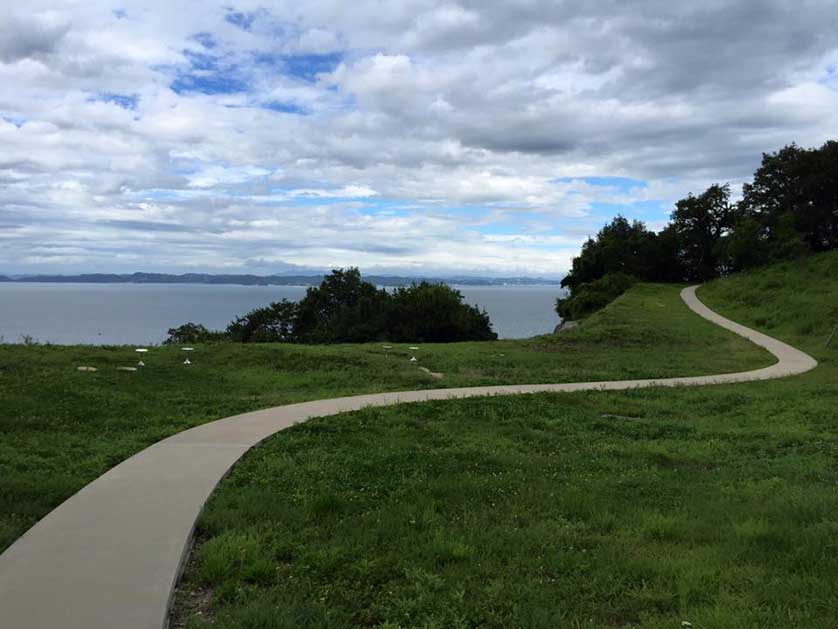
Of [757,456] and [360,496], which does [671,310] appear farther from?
[360,496]

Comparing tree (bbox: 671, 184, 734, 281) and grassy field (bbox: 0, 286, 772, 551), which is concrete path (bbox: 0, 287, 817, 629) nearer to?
grassy field (bbox: 0, 286, 772, 551)

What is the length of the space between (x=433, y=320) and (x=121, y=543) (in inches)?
1598

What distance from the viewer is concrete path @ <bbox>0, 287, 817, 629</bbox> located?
3.76 m

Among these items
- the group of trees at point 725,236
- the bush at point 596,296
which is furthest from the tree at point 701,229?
the bush at point 596,296

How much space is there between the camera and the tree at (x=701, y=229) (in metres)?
62.2

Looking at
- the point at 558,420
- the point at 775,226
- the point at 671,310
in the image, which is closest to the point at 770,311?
the point at 671,310

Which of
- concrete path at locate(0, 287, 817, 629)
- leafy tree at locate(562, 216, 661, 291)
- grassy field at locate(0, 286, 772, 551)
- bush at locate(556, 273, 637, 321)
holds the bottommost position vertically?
concrete path at locate(0, 287, 817, 629)

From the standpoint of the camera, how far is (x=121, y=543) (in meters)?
4.70

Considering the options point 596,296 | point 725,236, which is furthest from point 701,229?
point 596,296

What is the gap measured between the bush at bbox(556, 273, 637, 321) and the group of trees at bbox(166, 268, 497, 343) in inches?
256

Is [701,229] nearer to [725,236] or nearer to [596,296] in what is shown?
[725,236]

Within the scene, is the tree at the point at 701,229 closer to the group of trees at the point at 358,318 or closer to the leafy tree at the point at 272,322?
the group of trees at the point at 358,318

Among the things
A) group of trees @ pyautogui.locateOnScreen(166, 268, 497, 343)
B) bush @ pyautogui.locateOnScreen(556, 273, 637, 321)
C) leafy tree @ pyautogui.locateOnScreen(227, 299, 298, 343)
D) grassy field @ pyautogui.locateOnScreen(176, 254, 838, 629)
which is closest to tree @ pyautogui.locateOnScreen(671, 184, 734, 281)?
bush @ pyautogui.locateOnScreen(556, 273, 637, 321)

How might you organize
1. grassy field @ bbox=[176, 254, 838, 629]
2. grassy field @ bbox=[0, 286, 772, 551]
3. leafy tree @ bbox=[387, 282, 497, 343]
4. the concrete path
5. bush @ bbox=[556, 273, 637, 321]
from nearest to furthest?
the concrete path, grassy field @ bbox=[176, 254, 838, 629], grassy field @ bbox=[0, 286, 772, 551], leafy tree @ bbox=[387, 282, 497, 343], bush @ bbox=[556, 273, 637, 321]
